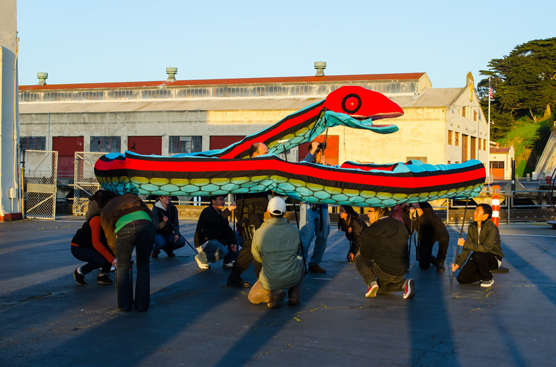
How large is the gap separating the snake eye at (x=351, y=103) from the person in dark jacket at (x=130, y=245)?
3.86m

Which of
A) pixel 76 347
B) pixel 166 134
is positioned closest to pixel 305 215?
pixel 76 347

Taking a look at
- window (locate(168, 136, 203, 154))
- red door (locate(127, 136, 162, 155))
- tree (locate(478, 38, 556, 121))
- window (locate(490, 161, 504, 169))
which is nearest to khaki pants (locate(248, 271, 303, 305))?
window (locate(168, 136, 203, 154))

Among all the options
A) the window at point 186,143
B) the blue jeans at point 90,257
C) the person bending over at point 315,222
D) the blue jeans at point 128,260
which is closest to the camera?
the blue jeans at point 128,260

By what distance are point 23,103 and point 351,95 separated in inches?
2195

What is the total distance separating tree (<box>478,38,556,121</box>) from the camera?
92625 mm

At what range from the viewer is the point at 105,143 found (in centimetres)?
5175

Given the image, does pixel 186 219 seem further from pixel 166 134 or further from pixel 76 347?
pixel 166 134

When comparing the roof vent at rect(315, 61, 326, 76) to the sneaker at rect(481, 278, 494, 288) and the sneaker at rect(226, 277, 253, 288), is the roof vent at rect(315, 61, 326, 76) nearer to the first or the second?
the sneaker at rect(481, 278, 494, 288)

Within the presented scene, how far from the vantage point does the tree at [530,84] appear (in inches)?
3647

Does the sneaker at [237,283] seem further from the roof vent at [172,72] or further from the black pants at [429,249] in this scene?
the roof vent at [172,72]

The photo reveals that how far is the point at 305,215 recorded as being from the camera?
10.7 metres

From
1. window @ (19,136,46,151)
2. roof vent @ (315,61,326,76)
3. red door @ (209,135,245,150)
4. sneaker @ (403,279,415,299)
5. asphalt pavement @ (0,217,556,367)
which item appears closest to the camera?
asphalt pavement @ (0,217,556,367)

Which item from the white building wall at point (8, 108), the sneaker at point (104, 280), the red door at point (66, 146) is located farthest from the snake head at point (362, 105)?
the red door at point (66, 146)

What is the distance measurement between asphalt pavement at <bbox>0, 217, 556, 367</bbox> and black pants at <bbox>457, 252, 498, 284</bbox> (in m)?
0.22
